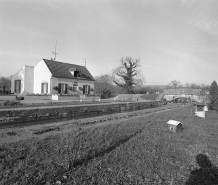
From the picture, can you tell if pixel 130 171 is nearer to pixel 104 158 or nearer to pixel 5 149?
pixel 104 158

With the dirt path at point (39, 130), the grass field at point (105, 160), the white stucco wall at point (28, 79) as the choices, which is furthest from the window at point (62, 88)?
the grass field at point (105, 160)

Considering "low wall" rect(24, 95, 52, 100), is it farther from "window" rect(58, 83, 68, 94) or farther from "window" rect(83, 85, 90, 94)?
"window" rect(83, 85, 90, 94)

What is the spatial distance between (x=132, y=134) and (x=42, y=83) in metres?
20.8

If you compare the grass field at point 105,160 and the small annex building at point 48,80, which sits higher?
the small annex building at point 48,80

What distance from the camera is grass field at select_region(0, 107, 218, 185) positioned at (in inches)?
118

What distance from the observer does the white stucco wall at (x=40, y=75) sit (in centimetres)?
2298

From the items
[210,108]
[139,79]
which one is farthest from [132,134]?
[139,79]

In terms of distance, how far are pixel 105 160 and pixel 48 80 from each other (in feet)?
69.2

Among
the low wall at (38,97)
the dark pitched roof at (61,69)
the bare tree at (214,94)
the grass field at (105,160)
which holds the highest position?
the dark pitched roof at (61,69)

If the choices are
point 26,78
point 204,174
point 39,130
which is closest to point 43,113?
point 39,130

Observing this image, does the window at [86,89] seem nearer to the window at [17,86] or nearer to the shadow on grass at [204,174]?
the window at [17,86]

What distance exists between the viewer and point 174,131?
6.86m

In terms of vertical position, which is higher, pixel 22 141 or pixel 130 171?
pixel 22 141

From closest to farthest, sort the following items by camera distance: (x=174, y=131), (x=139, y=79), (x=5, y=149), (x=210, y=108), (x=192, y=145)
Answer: (x=5, y=149) → (x=192, y=145) → (x=174, y=131) → (x=210, y=108) → (x=139, y=79)
